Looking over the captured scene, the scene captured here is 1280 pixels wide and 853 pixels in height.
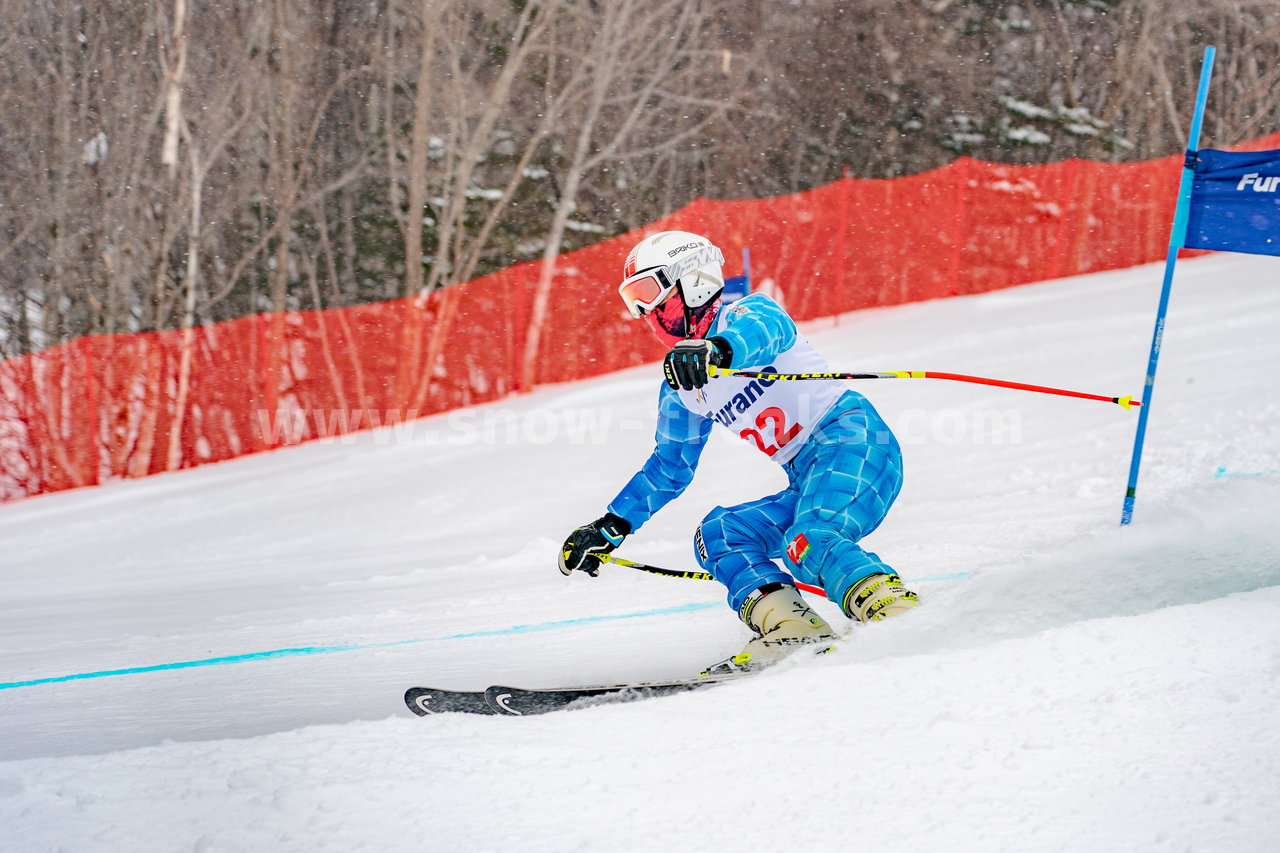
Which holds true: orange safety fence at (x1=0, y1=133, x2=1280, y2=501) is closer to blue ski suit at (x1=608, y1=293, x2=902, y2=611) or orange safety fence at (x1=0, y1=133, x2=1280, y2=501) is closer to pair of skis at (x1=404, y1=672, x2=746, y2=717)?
blue ski suit at (x1=608, y1=293, x2=902, y2=611)

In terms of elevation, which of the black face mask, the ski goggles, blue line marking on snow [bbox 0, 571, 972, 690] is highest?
the ski goggles

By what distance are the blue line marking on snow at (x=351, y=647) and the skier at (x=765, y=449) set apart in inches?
44.1

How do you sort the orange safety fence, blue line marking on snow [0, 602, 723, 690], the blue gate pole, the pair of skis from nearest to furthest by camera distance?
the pair of skis
blue line marking on snow [0, 602, 723, 690]
the blue gate pole
the orange safety fence

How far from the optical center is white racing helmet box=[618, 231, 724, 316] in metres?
3.67

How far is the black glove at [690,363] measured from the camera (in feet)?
10.6

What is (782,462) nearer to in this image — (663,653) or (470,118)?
(663,653)

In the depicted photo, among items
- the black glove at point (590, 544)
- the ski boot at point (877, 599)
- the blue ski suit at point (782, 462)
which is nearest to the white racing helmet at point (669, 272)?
the blue ski suit at point (782, 462)

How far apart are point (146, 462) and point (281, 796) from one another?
1035cm

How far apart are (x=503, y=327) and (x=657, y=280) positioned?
8.57 m

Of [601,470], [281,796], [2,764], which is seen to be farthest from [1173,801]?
[601,470]

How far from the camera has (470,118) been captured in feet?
51.0

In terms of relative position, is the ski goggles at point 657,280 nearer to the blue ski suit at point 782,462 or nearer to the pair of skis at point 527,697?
the blue ski suit at point 782,462

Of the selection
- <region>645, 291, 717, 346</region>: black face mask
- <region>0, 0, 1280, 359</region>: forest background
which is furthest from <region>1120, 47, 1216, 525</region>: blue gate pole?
<region>0, 0, 1280, 359</region>: forest background

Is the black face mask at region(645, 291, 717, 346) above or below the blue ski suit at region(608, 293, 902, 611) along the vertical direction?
above
